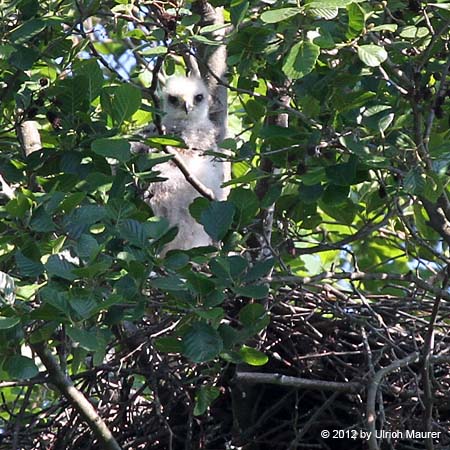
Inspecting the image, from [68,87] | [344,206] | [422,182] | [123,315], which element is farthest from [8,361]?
[344,206]

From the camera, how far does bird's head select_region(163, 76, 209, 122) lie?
17.3 ft

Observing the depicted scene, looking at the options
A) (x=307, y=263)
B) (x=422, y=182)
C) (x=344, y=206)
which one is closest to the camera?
(x=422, y=182)

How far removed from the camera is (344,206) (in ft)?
12.8

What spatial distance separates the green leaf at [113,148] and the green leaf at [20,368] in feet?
2.12

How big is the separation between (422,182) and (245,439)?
1282 millimetres

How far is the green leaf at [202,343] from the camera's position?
262cm

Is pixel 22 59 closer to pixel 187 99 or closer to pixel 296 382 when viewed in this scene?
pixel 296 382

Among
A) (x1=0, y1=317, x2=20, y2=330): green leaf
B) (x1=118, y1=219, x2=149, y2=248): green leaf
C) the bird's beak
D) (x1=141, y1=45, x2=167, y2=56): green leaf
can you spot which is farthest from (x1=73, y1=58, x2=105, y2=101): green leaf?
the bird's beak

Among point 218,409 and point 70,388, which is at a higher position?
point 70,388

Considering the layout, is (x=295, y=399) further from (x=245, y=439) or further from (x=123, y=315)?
(x=123, y=315)

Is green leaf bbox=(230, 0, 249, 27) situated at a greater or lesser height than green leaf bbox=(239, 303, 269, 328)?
greater

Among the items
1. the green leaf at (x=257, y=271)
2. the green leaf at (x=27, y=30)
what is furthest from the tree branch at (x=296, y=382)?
the green leaf at (x=27, y=30)

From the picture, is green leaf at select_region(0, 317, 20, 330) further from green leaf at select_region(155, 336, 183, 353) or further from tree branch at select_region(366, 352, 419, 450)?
tree branch at select_region(366, 352, 419, 450)

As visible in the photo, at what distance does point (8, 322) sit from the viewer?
2500 mm
